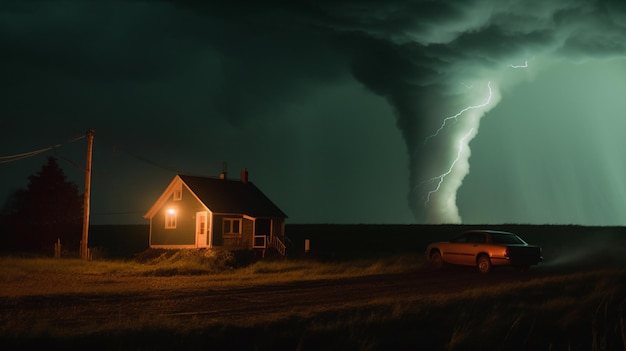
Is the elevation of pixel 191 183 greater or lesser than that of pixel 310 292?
greater

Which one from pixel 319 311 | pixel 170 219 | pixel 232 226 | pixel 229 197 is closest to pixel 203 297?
pixel 319 311

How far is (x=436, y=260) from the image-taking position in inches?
1037

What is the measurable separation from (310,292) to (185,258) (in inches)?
737

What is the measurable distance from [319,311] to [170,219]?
3125cm

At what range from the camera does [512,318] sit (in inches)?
504

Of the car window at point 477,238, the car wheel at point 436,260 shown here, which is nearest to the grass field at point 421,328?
the car window at point 477,238

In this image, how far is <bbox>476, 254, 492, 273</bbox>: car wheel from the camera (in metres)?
24.0

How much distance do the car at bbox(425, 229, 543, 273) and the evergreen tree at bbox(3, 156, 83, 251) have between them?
46466mm

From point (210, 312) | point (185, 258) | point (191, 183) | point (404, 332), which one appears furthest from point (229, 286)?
point (191, 183)

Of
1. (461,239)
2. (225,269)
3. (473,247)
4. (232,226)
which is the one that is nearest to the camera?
(473,247)

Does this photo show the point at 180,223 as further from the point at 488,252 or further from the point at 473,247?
the point at 488,252

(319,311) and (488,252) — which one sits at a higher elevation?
(488,252)

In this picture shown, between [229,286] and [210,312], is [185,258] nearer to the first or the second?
[229,286]

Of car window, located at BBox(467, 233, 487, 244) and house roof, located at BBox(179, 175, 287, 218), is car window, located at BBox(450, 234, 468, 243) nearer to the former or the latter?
car window, located at BBox(467, 233, 487, 244)
